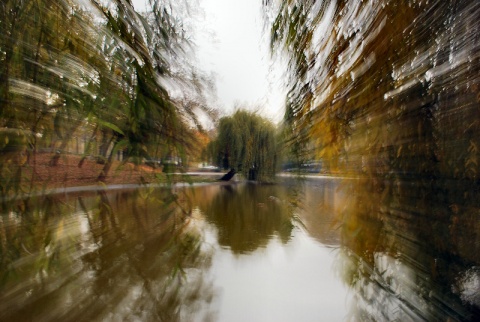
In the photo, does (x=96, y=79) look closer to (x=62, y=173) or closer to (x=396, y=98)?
(x=62, y=173)

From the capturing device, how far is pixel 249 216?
126 inches

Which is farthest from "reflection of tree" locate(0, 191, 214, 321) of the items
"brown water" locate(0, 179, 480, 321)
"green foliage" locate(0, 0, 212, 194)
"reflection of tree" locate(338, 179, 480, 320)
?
"reflection of tree" locate(338, 179, 480, 320)

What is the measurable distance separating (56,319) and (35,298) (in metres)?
0.18

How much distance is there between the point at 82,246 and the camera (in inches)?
67.4

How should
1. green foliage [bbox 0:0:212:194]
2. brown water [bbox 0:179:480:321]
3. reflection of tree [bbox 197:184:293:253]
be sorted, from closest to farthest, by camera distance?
green foliage [bbox 0:0:212:194] < brown water [bbox 0:179:480:321] < reflection of tree [bbox 197:184:293:253]

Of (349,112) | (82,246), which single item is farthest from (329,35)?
(82,246)

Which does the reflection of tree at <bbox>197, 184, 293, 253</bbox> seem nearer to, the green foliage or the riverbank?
the riverbank

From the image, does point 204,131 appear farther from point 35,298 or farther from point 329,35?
point 35,298

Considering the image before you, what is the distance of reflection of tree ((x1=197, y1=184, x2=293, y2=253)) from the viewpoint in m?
2.29

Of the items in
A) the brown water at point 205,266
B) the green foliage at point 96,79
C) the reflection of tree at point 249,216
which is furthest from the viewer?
the reflection of tree at point 249,216

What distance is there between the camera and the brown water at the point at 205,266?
25.0 inches

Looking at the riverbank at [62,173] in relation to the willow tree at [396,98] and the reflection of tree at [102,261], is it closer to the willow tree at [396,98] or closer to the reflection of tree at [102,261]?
the reflection of tree at [102,261]

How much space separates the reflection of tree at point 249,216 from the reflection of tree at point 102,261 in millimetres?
432

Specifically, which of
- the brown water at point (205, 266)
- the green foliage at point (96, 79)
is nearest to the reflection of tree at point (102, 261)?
the brown water at point (205, 266)
